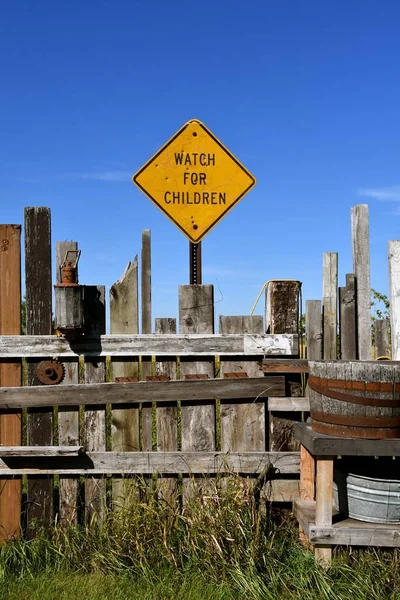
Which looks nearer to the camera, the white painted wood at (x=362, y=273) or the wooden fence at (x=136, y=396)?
the wooden fence at (x=136, y=396)

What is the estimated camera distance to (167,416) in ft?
16.8

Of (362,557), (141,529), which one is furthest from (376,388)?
(141,529)

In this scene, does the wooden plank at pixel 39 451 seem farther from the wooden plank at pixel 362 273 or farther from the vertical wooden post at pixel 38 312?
the wooden plank at pixel 362 273

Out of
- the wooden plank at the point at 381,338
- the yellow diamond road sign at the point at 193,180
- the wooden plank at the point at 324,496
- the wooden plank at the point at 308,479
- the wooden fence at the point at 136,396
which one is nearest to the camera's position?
the wooden plank at the point at 324,496

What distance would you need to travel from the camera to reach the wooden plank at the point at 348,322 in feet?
17.5

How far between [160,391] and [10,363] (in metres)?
1.19

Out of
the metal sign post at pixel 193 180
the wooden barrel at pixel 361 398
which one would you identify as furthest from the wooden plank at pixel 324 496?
the metal sign post at pixel 193 180

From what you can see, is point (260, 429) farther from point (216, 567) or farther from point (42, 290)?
point (42, 290)

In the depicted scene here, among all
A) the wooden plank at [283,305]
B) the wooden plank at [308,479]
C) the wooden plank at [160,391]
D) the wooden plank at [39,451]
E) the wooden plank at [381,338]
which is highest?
the wooden plank at [283,305]

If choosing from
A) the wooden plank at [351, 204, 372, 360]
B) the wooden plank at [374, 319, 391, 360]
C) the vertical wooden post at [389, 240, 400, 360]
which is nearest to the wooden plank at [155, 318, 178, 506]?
the wooden plank at [351, 204, 372, 360]

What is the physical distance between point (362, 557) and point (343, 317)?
5.96 ft

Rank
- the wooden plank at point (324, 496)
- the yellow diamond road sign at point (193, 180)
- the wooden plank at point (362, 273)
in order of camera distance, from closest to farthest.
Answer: the wooden plank at point (324, 496) → the yellow diamond road sign at point (193, 180) → the wooden plank at point (362, 273)

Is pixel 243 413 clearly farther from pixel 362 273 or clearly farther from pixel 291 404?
pixel 362 273

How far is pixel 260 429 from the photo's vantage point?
514 cm
